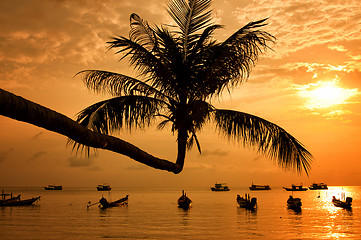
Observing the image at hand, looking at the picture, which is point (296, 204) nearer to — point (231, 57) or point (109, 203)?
point (109, 203)

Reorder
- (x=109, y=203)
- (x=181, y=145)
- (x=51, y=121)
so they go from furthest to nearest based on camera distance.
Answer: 1. (x=109, y=203)
2. (x=181, y=145)
3. (x=51, y=121)

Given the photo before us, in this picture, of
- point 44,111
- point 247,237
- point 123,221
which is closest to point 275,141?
point 44,111

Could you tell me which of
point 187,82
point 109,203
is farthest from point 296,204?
point 187,82

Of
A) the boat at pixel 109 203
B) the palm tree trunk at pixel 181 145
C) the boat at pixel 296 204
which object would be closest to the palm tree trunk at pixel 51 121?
the palm tree trunk at pixel 181 145

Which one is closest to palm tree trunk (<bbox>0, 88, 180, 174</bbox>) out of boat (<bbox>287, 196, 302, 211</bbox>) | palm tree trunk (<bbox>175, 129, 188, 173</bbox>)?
palm tree trunk (<bbox>175, 129, 188, 173</bbox>)

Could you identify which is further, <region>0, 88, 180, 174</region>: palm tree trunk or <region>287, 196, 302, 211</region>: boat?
<region>287, 196, 302, 211</region>: boat

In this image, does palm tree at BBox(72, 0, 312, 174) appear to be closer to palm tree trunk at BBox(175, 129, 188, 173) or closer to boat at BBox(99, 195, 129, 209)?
palm tree trunk at BBox(175, 129, 188, 173)

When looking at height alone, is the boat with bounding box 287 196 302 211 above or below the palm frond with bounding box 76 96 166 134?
below

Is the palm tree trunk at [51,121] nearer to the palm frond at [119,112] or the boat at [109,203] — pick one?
the palm frond at [119,112]

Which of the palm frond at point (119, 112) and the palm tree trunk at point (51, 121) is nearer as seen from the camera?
the palm tree trunk at point (51, 121)

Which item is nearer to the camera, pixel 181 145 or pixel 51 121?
pixel 51 121

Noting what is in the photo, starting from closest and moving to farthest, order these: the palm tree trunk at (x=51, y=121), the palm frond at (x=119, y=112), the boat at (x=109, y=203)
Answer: the palm tree trunk at (x=51, y=121), the palm frond at (x=119, y=112), the boat at (x=109, y=203)

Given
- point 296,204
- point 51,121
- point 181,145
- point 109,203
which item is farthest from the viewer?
point 109,203

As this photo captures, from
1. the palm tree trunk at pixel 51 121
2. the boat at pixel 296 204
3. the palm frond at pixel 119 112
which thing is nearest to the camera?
the palm tree trunk at pixel 51 121
